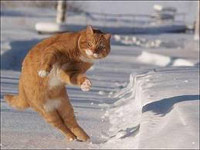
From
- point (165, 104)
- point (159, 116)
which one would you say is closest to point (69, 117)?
point (159, 116)

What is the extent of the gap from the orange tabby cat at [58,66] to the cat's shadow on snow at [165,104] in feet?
5.64

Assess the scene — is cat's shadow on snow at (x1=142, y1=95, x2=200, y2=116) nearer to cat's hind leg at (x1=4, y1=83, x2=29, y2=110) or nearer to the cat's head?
cat's hind leg at (x1=4, y1=83, x2=29, y2=110)

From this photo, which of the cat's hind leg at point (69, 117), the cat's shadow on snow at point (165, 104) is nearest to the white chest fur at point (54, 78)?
the cat's hind leg at point (69, 117)

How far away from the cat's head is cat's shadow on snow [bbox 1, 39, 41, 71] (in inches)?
452

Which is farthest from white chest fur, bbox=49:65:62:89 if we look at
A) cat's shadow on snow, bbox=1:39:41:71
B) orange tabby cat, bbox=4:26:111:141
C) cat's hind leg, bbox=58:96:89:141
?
cat's shadow on snow, bbox=1:39:41:71

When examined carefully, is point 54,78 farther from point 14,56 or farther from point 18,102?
point 14,56

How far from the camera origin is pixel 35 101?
10.8 feet

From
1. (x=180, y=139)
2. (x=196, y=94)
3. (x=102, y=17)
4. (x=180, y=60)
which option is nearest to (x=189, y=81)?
(x=196, y=94)

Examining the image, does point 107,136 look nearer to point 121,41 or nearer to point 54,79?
point 54,79

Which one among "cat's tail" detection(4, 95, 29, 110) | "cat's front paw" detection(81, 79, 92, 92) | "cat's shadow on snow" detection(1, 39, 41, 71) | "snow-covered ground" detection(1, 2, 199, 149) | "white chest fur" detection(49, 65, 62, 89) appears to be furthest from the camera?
"cat's shadow on snow" detection(1, 39, 41, 71)

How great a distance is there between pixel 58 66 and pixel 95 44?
0.87 ft

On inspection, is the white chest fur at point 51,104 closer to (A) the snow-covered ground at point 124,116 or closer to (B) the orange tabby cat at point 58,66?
(B) the orange tabby cat at point 58,66

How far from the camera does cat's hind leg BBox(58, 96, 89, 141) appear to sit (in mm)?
3352

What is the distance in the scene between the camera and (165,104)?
5305mm
